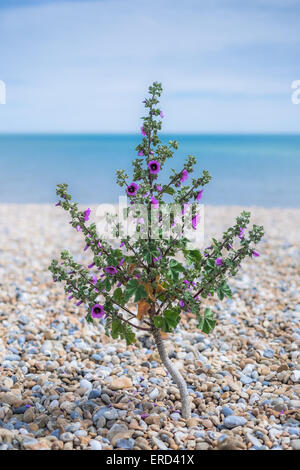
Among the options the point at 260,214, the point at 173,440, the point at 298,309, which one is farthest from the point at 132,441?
the point at 260,214

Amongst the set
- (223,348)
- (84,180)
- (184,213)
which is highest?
(84,180)

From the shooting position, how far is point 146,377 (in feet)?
13.5

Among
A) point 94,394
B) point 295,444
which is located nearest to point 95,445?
point 94,394

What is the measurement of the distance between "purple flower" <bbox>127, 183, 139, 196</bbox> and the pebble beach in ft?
5.00

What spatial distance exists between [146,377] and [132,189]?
5.87ft

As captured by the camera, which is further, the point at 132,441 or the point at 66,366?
the point at 66,366

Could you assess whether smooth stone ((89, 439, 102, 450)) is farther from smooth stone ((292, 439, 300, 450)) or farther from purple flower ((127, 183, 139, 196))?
purple flower ((127, 183, 139, 196))

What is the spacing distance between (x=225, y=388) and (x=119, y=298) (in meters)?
1.22

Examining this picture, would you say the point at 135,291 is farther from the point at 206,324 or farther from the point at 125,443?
the point at 125,443

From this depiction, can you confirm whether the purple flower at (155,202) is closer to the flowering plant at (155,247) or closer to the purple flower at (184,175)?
the flowering plant at (155,247)

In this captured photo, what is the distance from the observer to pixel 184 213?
3.24 meters

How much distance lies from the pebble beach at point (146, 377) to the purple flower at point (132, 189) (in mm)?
1524

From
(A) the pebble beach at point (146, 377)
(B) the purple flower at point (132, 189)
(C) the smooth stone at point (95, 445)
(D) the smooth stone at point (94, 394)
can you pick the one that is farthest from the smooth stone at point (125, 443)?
(B) the purple flower at point (132, 189)
